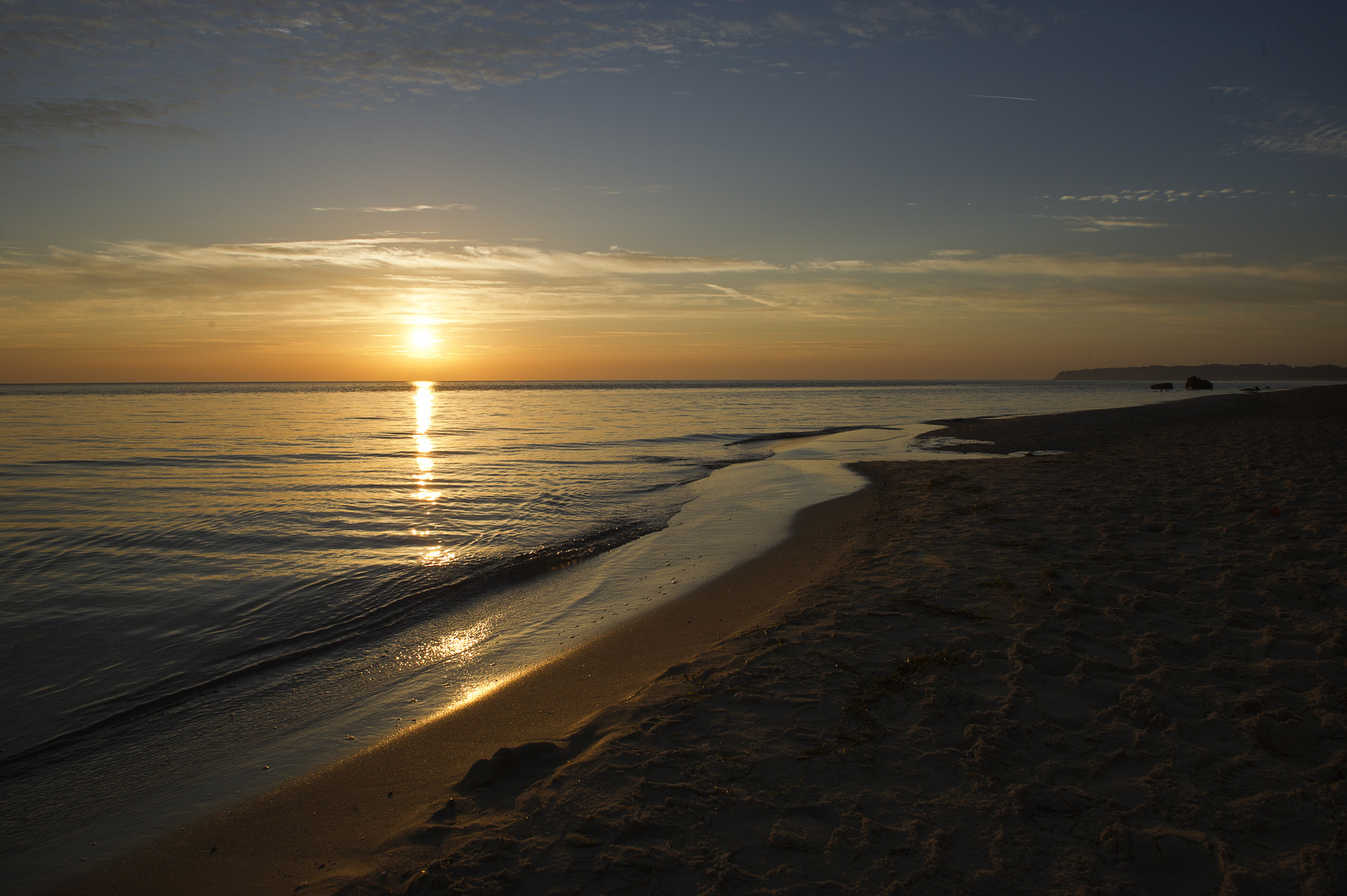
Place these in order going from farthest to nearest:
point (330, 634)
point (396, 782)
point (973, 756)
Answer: point (330, 634) < point (396, 782) < point (973, 756)

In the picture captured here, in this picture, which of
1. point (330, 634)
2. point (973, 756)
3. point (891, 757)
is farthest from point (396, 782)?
point (973, 756)

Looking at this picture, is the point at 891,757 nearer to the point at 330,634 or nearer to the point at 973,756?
the point at 973,756

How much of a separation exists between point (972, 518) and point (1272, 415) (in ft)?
78.7

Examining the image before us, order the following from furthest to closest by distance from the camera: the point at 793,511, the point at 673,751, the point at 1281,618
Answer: the point at 793,511
the point at 1281,618
the point at 673,751

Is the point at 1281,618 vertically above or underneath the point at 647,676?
above

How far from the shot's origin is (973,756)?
3832 millimetres

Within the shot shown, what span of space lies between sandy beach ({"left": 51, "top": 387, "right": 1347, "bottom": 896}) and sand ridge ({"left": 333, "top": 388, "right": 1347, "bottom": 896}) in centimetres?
2

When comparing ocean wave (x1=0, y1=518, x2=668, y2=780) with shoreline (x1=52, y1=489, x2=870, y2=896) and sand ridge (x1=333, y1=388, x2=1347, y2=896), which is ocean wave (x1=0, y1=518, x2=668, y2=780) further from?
sand ridge (x1=333, y1=388, x2=1347, y2=896)

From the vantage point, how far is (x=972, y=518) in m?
10.2

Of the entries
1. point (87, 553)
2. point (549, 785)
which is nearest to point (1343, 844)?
point (549, 785)

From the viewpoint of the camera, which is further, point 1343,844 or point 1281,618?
point 1281,618

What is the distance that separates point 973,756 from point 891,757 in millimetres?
468

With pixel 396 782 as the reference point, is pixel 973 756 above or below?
above

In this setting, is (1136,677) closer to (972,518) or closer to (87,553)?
(972,518)
